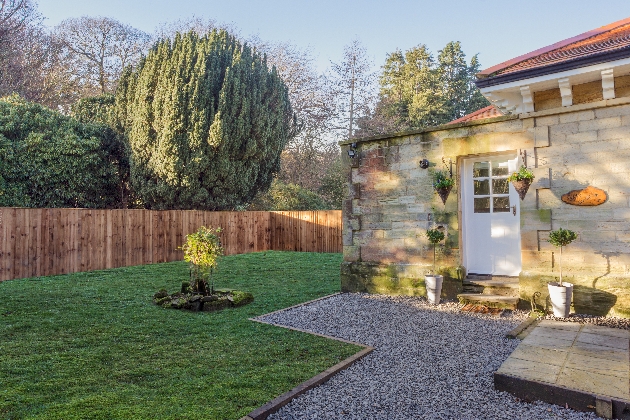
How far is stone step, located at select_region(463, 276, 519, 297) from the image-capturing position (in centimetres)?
581

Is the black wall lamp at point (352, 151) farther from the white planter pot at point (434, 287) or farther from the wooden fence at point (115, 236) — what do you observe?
the wooden fence at point (115, 236)

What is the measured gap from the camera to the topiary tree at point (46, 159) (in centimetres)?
1198

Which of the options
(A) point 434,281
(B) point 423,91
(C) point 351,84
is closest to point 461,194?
(A) point 434,281

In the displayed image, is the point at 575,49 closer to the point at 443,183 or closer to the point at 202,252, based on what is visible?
the point at 443,183

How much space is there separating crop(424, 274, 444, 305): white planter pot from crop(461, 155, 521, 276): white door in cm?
76

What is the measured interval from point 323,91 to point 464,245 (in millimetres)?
19202

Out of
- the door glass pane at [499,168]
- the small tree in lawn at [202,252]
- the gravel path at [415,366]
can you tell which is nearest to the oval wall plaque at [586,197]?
the door glass pane at [499,168]

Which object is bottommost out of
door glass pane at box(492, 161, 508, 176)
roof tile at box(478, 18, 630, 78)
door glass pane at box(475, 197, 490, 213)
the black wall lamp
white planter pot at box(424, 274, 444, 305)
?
white planter pot at box(424, 274, 444, 305)

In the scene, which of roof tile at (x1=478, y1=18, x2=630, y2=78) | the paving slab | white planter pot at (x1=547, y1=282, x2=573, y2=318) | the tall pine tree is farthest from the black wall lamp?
the tall pine tree

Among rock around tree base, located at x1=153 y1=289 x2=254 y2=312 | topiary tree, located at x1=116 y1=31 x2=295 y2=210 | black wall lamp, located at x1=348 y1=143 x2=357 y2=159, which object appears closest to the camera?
rock around tree base, located at x1=153 y1=289 x2=254 y2=312

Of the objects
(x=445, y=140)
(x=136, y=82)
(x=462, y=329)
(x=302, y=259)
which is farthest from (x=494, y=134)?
(x=136, y=82)

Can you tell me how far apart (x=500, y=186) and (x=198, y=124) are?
1093 centimetres

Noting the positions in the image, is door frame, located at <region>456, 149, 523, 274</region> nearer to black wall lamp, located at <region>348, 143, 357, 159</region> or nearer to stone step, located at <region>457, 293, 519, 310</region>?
stone step, located at <region>457, 293, 519, 310</region>

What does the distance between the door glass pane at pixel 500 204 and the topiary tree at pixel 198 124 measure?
10291 mm
